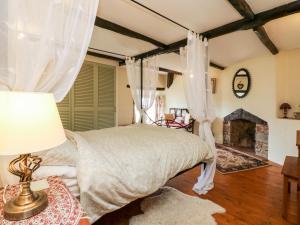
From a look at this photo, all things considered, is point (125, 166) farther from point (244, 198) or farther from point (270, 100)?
point (270, 100)

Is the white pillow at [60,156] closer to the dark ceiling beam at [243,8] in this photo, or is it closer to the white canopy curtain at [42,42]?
the white canopy curtain at [42,42]

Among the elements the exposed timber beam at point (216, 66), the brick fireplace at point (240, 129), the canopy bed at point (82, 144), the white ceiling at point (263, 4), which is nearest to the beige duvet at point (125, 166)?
the canopy bed at point (82, 144)

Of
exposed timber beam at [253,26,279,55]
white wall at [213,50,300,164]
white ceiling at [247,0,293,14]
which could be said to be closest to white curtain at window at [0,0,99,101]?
white ceiling at [247,0,293,14]

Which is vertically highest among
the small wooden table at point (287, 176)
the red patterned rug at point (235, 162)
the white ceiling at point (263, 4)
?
the white ceiling at point (263, 4)

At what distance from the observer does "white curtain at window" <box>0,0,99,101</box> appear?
1104mm

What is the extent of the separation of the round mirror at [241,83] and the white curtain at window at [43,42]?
4486mm

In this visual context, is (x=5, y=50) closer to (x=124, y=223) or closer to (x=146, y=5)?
(x=146, y=5)

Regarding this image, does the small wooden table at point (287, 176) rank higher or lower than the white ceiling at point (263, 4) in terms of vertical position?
lower

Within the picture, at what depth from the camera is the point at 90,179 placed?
4.66 feet

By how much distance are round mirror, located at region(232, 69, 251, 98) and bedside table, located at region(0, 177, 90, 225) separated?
484 centimetres

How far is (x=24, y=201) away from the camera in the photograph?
0.98 meters

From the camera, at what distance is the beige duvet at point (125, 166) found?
4.80 ft

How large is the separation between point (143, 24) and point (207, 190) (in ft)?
8.58

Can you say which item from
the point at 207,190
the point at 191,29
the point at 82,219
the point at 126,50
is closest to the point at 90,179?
the point at 82,219
